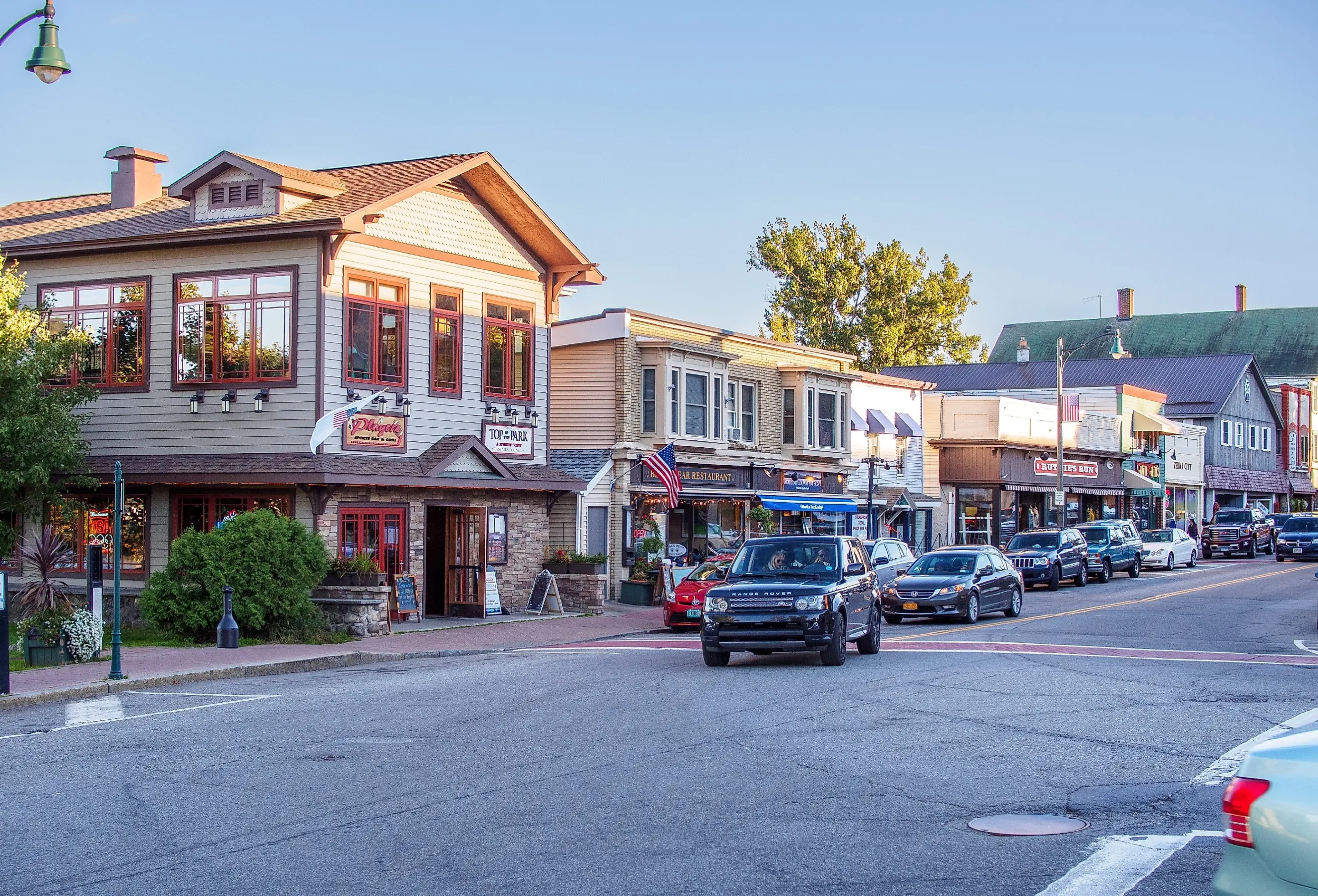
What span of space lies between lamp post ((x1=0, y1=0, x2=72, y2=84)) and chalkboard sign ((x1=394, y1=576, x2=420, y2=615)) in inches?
482

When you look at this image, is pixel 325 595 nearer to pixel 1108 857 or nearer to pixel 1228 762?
pixel 1228 762

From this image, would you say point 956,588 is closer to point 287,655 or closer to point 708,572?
point 708,572

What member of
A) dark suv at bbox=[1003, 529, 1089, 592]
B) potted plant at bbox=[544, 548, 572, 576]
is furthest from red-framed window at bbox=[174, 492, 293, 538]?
dark suv at bbox=[1003, 529, 1089, 592]

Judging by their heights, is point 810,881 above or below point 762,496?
below

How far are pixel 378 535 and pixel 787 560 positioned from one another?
964 cm

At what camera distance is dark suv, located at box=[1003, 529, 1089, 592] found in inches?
1582

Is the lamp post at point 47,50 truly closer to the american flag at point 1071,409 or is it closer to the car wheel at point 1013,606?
the car wheel at point 1013,606

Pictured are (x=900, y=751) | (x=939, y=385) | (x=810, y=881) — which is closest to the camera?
(x=810, y=881)

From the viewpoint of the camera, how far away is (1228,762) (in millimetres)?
11094

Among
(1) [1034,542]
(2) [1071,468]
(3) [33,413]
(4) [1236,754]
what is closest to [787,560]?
(4) [1236,754]

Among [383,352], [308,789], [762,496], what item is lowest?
[308,789]

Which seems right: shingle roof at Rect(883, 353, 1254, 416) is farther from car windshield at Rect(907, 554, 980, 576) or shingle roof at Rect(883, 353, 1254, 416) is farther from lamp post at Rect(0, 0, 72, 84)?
lamp post at Rect(0, 0, 72, 84)

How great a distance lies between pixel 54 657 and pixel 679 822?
13497mm

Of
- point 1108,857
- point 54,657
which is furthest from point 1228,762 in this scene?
point 54,657
